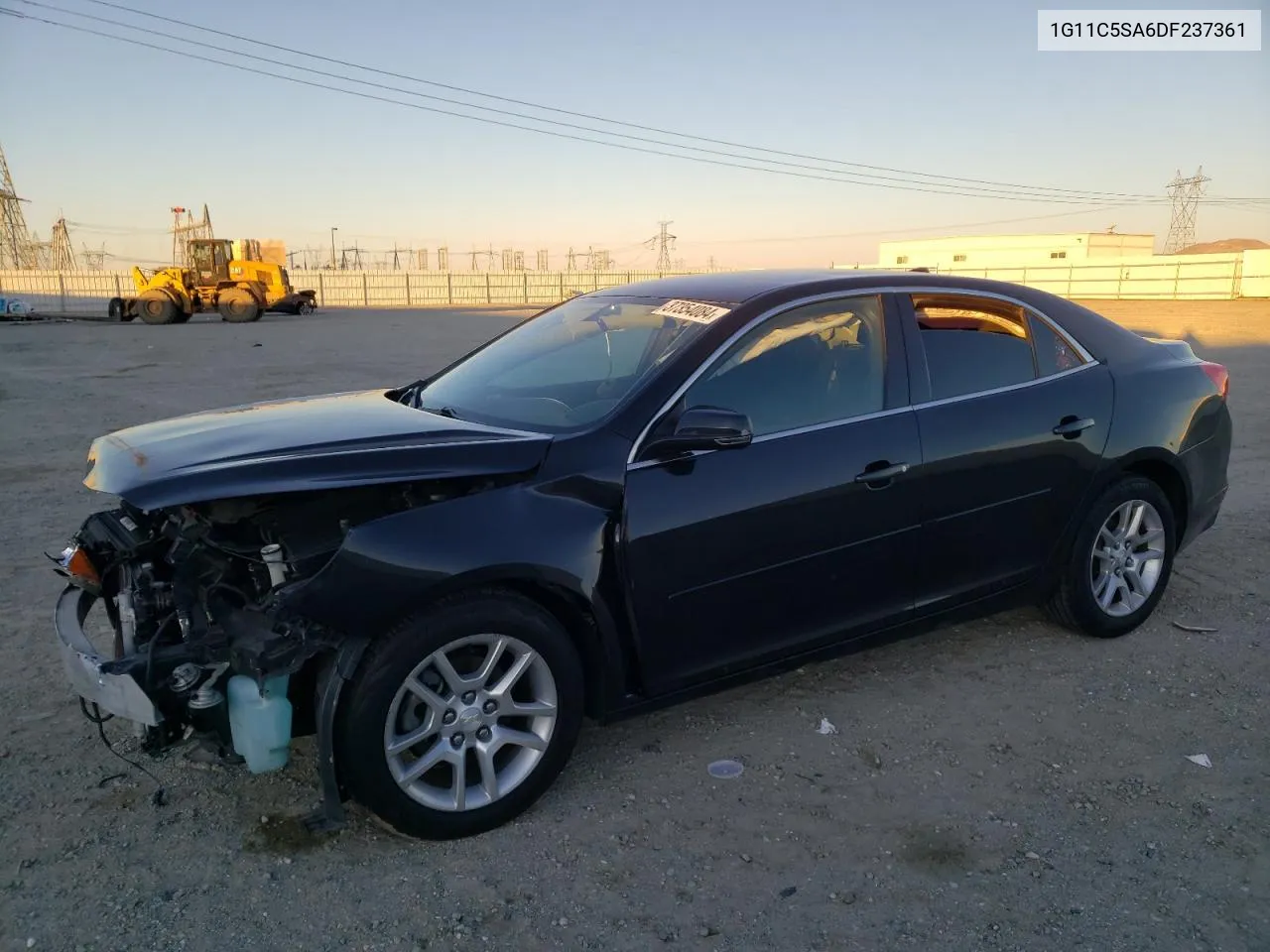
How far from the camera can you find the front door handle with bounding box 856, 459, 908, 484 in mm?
3271

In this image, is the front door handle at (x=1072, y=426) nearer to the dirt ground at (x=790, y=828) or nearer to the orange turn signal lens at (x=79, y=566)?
the dirt ground at (x=790, y=828)

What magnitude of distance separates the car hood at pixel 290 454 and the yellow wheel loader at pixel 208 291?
31.3 metres

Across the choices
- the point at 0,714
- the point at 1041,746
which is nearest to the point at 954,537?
the point at 1041,746

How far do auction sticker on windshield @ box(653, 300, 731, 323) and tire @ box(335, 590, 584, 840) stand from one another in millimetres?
1244

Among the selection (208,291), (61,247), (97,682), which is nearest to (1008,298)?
(97,682)

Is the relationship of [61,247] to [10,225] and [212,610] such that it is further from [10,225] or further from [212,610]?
[212,610]

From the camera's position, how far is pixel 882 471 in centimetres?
330

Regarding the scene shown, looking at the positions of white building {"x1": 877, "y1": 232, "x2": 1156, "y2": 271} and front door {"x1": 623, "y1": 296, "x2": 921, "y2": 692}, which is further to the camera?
white building {"x1": 877, "y1": 232, "x2": 1156, "y2": 271}

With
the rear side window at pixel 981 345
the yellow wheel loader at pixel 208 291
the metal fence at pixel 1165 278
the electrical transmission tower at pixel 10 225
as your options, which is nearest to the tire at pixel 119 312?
the yellow wheel loader at pixel 208 291

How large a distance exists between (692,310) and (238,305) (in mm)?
31900

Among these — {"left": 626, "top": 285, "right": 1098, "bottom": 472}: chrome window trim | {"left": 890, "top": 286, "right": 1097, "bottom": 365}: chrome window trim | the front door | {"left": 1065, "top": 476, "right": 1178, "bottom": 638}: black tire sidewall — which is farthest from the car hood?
{"left": 1065, "top": 476, "right": 1178, "bottom": 638}: black tire sidewall

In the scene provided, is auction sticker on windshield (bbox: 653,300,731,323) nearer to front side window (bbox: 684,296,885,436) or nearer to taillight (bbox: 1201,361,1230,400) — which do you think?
front side window (bbox: 684,296,885,436)

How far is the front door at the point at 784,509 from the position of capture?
9.64ft

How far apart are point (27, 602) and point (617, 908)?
368cm
